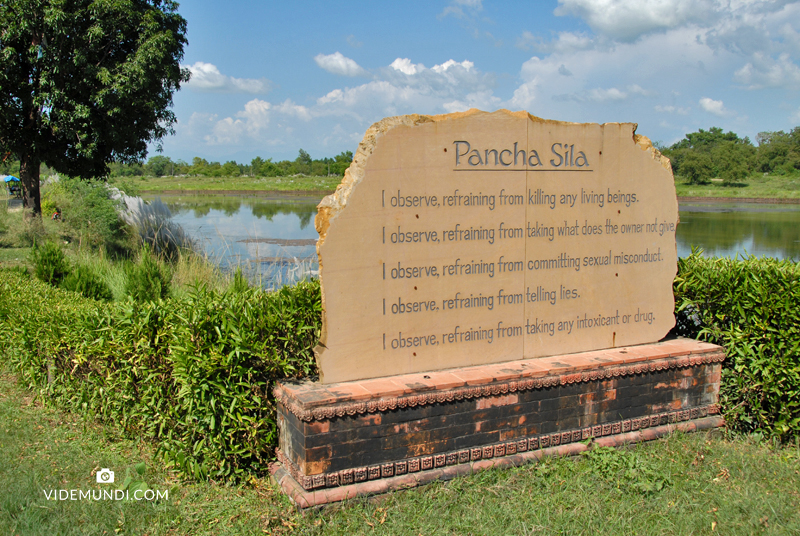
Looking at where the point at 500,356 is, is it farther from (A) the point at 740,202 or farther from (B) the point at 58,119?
(A) the point at 740,202

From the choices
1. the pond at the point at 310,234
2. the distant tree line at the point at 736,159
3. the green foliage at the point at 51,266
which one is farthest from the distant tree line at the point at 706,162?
the green foliage at the point at 51,266

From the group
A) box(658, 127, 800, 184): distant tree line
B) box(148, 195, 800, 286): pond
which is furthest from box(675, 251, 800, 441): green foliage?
box(658, 127, 800, 184): distant tree line

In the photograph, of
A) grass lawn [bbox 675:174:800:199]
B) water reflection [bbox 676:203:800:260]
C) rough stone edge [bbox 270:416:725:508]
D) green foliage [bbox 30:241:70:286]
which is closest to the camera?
rough stone edge [bbox 270:416:725:508]

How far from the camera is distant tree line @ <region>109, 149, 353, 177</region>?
6391 centimetres

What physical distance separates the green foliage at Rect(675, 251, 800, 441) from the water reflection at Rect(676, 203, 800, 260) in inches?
261

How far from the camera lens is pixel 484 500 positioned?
10.1 feet

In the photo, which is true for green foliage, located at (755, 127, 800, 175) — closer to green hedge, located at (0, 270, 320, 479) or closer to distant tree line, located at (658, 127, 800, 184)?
distant tree line, located at (658, 127, 800, 184)

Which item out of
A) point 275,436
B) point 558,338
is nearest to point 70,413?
point 275,436

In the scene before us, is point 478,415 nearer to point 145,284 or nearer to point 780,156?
point 145,284

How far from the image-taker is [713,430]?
4055mm

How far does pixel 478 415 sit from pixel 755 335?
2.21 meters

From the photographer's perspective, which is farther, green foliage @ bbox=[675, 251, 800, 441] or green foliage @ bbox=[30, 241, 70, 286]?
green foliage @ bbox=[30, 241, 70, 286]

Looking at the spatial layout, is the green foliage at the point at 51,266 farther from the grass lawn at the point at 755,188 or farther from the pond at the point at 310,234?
the grass lawn at the point at 755,188

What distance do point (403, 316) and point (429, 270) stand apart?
0.33 m
